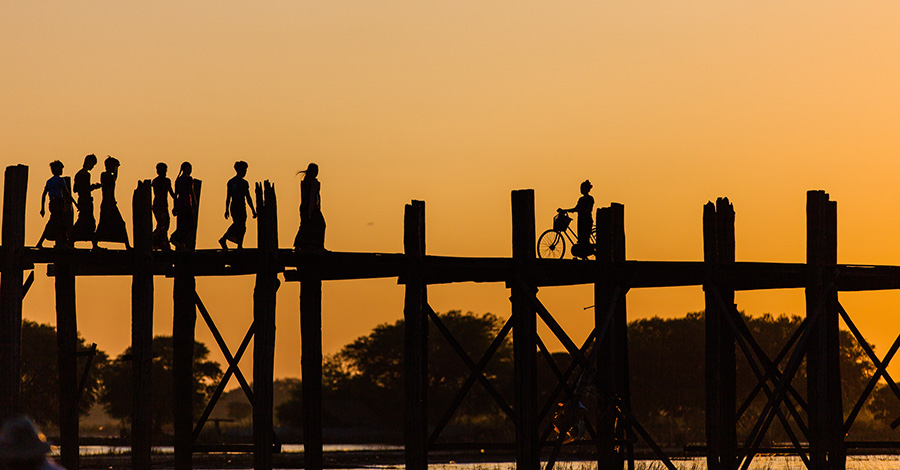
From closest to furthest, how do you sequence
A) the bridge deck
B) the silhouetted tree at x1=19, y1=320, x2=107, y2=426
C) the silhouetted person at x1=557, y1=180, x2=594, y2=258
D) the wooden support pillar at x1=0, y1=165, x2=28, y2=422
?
the wooden support pillar at x1=0, y1=165, x2=28, y2=422, the bridge deck, the silhouetted person at x1=557, y1=180, x2=594, y2=258, the silhouetted tree at x1=19, y1=320, x2=107, y2=426

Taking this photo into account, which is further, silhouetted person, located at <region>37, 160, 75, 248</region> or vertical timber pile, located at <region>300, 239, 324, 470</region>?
vertical timber pile, located at <region>300, 239, 324, 470</region>

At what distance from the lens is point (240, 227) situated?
2242 cm

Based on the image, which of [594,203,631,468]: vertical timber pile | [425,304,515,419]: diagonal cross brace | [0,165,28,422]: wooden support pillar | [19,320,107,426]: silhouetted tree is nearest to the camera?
[0,165,28,422]: wooden support pillar

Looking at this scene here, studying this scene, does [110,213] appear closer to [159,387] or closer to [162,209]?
[162,209]

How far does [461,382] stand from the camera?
3588 inches

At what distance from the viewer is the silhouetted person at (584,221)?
2332 centimetres

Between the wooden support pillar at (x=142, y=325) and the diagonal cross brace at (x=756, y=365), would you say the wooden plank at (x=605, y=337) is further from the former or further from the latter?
the wooden support pillar at (x=142, y=325)

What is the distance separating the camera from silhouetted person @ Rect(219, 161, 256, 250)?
73.4 feet

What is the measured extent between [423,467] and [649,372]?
65.9 meters

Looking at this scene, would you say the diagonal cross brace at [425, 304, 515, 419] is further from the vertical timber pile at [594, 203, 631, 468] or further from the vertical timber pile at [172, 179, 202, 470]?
the vertical timber pile at [172, 179, 202, 470]

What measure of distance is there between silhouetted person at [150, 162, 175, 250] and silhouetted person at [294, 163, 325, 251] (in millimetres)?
1883

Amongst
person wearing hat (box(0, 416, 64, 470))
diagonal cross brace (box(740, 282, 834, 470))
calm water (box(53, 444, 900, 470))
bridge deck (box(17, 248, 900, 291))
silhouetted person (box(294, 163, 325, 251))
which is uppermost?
silhouetted person (box(294, 163, 325, 251))

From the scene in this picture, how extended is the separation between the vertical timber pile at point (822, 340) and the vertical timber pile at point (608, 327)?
2699 mm

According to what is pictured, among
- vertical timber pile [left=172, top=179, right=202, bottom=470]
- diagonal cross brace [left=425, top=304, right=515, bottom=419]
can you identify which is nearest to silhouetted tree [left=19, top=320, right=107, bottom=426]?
vertical timber pile [left=172, top=179, right=202, bottom=470]
